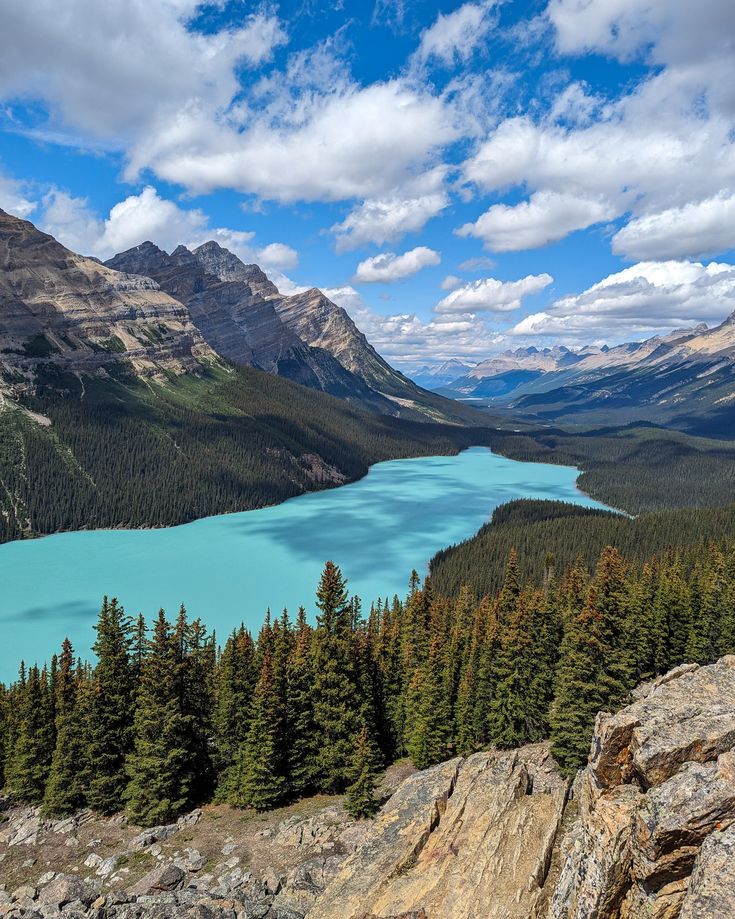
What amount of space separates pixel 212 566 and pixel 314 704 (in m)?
89.6

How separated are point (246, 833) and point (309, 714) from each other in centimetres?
915

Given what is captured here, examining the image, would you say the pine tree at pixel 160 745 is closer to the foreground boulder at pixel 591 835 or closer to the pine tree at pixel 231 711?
the pine tree at pixel 231 711

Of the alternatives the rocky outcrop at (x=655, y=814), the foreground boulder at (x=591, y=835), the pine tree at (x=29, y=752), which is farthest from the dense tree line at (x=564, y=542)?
the rocky outcrop at (x=655, y=814)

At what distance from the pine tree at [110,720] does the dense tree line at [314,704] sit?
10cm

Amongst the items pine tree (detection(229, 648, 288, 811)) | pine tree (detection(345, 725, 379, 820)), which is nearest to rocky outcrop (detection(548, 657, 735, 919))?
pine tree (detection(345, 725, 379, 820))

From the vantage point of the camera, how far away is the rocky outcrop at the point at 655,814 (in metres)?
12.4

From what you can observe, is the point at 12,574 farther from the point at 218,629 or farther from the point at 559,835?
the point at 559,835

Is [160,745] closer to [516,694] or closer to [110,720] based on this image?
[110,720]

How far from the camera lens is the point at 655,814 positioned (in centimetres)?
1298

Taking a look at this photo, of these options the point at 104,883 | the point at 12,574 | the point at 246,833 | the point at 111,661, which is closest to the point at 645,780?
the point at 246,833

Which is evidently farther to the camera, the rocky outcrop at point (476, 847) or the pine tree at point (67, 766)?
the pine tree at point (67, 766)

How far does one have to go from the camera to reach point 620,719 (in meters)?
17.3

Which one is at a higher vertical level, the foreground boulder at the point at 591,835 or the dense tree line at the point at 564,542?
the foreground boulder at the point at 591,835

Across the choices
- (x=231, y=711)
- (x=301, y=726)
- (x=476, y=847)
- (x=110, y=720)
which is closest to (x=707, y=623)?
(x=301, y=726)
